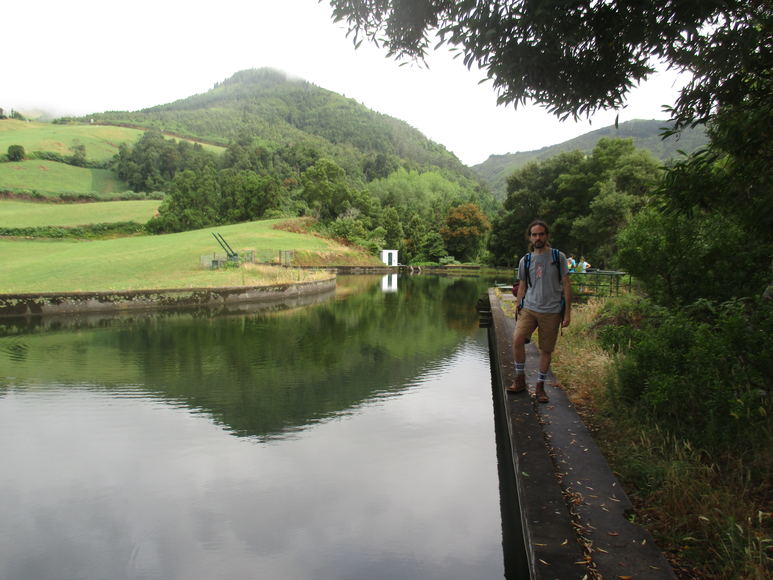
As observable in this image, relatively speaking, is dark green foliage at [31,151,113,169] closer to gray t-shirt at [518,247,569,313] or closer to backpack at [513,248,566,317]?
backpack at [513,248,566,317]

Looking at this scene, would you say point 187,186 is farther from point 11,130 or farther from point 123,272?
point 11,130

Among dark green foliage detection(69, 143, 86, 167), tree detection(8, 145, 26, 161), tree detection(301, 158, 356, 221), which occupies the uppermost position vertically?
dark green foliage detection(69, 143, 86, 167)

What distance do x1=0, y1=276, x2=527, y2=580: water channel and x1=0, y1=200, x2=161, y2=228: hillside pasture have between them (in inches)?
1765

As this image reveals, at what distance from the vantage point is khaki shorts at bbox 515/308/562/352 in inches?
198

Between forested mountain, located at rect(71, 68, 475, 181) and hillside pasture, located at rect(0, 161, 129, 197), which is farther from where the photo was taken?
forested mountain, located at rect(71, 68, 475, 181)

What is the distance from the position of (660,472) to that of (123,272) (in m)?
25.5

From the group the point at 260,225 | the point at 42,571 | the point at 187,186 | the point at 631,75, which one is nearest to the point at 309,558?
the point at 42,571

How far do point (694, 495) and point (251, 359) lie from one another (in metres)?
8.27

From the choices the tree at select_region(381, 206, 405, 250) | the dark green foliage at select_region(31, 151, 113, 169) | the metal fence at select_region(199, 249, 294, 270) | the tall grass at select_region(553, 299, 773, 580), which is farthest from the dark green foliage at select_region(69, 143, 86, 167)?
the tall grass at select_region(553, 299, 773, 580)

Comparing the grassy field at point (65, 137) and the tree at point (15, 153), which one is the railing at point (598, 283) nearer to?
the tree at point (15, 153)

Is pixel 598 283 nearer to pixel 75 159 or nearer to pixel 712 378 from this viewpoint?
pixel 712 378

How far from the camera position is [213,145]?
127 m

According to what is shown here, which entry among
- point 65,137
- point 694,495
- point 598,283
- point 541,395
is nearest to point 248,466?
point 541,395

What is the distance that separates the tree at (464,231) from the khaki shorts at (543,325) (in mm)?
53973
